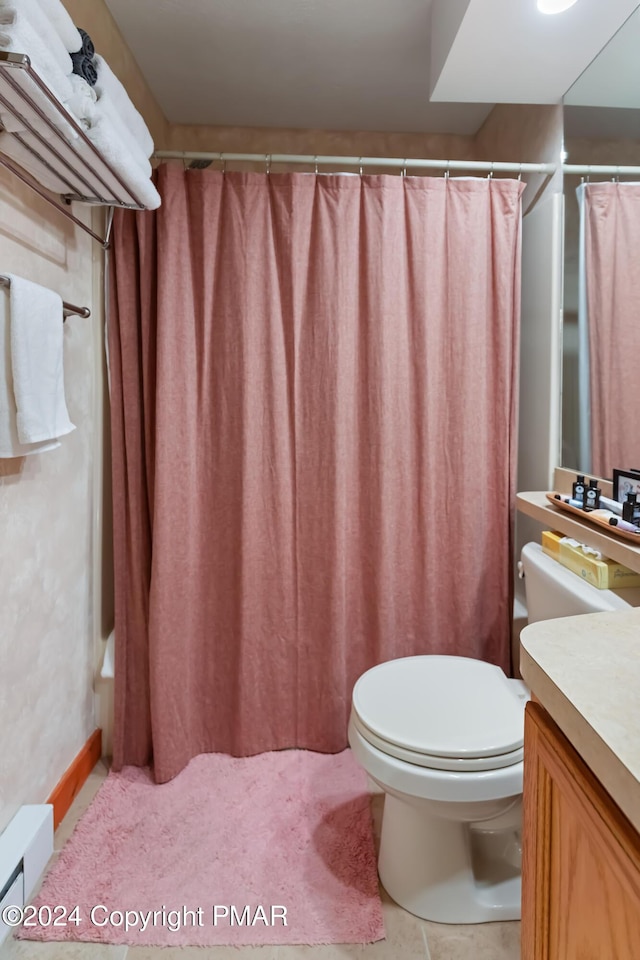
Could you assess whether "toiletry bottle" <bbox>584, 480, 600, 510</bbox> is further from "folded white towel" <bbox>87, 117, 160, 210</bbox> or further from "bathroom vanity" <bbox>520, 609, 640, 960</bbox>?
"folded white towel" <bbox>87, 117, 160, 210</bbox>

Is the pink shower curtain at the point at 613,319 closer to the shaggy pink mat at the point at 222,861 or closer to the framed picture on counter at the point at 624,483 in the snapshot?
the framed picture on counter at the point at 624,483

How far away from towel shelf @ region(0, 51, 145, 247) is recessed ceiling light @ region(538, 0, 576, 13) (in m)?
1.09

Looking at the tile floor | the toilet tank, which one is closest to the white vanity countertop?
the toilet tank

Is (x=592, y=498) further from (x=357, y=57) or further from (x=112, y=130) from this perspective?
(x=357, y=57)

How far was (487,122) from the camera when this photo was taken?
6.86 feet

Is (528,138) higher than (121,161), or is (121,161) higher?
(528,138)

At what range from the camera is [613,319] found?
1.38 metres

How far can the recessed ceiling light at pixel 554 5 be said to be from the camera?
1.20m

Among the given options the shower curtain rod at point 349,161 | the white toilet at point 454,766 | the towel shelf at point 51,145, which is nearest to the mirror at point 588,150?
the shower curtain rod at point 349,161

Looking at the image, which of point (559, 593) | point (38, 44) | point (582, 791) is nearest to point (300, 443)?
point (559, 593)

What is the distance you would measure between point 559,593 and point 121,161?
1452 millimetres

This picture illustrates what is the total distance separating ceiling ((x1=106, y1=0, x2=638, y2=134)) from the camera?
131 centimetres

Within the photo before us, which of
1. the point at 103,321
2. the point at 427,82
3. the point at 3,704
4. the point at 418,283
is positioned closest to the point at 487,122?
the point at 427,82

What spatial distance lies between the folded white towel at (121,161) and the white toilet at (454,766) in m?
1.39
